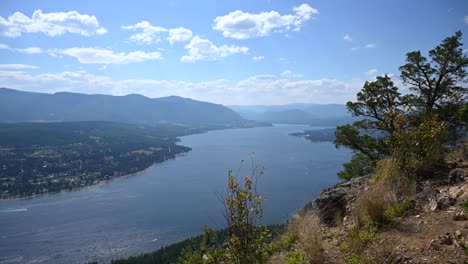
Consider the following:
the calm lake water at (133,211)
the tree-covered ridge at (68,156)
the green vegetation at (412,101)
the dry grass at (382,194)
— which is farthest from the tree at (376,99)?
the tree-covered ridge at (68,156)

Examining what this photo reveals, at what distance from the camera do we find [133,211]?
55.9 metres

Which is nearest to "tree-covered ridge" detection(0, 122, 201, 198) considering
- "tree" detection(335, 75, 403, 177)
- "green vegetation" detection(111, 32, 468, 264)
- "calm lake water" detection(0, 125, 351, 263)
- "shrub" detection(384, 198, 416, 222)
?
"calm lake water" detection(0, 125, 351, 263)

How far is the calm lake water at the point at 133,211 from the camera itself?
1663 inches

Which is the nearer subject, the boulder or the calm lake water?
the boulder

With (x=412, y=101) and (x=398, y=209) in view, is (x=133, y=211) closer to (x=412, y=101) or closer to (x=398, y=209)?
(x=412, y=101)

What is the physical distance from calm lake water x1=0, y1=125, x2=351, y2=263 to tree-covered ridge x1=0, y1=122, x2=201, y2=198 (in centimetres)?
1139

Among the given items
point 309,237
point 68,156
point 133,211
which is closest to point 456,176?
point 309,237

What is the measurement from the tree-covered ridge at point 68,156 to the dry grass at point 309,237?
291 ft

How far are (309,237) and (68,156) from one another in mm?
129798

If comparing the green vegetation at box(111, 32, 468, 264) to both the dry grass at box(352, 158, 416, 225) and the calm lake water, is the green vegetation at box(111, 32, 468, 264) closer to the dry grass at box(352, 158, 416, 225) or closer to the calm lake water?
the dry grass at box(352, 158, 416, 225)

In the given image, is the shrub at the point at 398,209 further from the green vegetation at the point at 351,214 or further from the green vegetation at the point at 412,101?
the green vegetation at the point at 412,101

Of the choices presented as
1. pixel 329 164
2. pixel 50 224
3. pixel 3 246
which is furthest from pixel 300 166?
pixel 3 246

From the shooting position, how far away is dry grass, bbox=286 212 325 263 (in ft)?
13.3

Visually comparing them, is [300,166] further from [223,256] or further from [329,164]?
[223,256]
